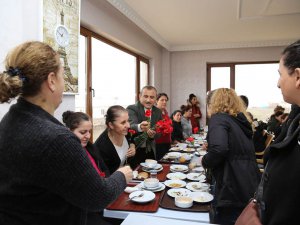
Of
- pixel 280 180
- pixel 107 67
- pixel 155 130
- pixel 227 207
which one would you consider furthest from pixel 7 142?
pixel 107 67

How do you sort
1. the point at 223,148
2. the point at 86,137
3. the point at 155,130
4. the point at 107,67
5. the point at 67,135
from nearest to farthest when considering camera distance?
the point at 67,135, the point at 223,148, the point at 86,137, the point at 155,130, the point at 107,67

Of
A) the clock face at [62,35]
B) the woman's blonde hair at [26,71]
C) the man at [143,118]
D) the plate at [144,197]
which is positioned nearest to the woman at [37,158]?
the woman's blonde hair at [26,71]

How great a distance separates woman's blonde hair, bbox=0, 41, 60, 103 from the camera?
32.6 inches

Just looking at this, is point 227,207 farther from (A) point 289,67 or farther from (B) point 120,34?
(B) point 120,34

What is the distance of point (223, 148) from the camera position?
1.74 metres

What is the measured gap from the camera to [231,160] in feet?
5.83

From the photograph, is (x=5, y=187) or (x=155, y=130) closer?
(x=5, y=187)

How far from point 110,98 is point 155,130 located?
201 cm

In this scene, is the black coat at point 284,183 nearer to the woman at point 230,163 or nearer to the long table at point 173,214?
the long table at point 173,214

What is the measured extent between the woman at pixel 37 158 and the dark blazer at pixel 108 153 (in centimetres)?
125

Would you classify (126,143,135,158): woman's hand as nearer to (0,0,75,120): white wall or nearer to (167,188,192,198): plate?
(167,188,192,198): plate

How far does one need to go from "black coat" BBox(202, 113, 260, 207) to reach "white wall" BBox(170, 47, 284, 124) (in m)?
5.24

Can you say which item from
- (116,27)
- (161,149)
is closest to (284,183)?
(161,149)

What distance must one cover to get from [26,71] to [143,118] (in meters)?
2.22
